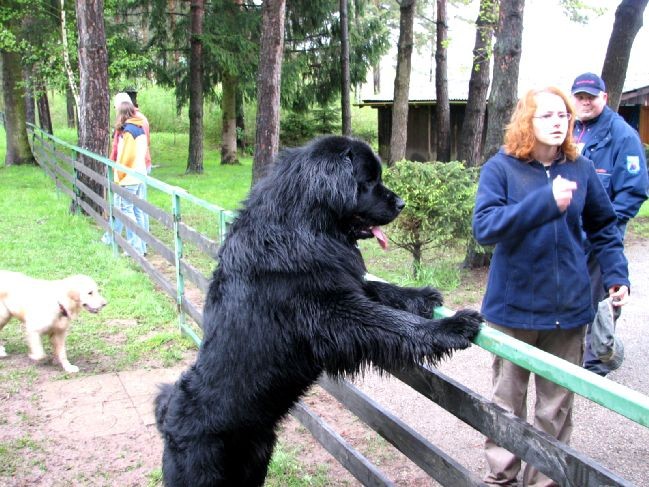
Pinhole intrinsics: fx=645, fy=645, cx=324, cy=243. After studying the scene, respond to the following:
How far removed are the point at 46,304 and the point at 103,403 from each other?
0.99 meters

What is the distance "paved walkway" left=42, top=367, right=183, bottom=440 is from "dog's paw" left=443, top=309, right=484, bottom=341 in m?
2.96

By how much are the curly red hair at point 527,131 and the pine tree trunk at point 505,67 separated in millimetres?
5289

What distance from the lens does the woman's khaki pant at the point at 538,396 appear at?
308 centimetres

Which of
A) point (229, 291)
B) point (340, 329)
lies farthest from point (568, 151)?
point (229, 291)

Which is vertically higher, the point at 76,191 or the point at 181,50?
the point at 181,50

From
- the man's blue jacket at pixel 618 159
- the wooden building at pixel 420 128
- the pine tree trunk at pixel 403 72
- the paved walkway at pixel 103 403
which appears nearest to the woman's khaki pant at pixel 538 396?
the man's blue jacket at pixel 618 159

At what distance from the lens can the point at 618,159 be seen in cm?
447

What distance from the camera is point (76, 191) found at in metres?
11.9

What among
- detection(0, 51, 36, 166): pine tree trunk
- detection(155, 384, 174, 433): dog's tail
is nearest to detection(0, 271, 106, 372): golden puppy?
detection(155, 384, 174, 433): dog's tail

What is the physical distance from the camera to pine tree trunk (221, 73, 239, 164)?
71.2 feet

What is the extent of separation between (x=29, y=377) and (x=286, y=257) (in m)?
3.85

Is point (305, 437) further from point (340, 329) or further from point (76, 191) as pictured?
point (76, 191)

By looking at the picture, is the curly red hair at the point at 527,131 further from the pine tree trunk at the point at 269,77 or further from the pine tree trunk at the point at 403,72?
the pine tree trunk at the point at 403,72

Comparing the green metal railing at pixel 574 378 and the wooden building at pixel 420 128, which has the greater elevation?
the green metal railing at pixel 574 378
